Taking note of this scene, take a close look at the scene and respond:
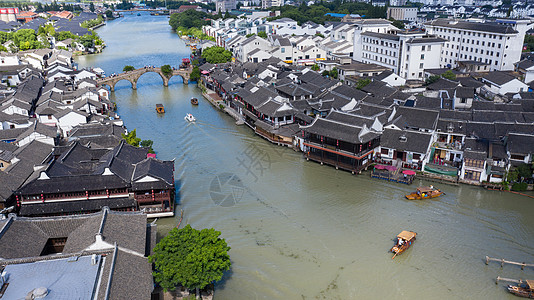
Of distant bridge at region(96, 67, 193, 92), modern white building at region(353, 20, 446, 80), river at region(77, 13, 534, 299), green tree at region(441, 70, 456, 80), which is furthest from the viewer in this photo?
distant bridge at region(96, 67, 193, 92)

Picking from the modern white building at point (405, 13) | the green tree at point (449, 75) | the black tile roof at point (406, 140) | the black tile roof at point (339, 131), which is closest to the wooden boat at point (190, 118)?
the black tile roof at point (339, 131)

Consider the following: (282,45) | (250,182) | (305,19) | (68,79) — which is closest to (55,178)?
(250,182)

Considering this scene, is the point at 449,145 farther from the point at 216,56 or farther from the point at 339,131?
the point at 216,56

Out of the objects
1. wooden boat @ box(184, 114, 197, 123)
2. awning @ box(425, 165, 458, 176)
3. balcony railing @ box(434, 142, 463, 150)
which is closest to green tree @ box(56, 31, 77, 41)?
wooden boat @ box(184, 114, 197, 123)

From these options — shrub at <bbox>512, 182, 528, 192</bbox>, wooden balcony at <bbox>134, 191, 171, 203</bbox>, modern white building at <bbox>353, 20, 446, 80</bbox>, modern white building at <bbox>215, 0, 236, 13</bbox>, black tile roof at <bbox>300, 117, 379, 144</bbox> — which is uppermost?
modern white building at <bbox>215, 0, 236, 13</bbox>

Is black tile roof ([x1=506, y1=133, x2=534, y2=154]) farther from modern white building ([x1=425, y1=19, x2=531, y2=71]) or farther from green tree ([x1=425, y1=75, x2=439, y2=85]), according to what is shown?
modern white building ([x1=425, y1=19, x2=531, y2=71])

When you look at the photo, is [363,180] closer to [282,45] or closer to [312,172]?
[312,172]
